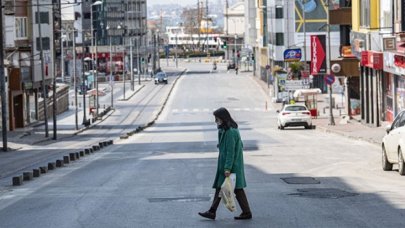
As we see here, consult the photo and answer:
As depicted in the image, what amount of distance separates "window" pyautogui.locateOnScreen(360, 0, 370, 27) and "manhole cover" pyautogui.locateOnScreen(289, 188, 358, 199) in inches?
1507

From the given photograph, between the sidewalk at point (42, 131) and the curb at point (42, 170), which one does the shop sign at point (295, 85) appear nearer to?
the sidewalk at point (42, 131)

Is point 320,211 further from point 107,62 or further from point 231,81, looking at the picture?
point 107,62

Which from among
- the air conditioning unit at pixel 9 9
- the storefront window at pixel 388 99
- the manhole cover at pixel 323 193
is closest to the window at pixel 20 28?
the air conditioning unit at pixel 9 9

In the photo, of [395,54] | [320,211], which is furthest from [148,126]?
[320,211]

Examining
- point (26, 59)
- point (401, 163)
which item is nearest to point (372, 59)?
point (26, 59)

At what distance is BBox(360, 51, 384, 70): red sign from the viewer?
173 feet

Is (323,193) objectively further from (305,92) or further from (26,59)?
(305,92)

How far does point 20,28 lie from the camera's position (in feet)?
250

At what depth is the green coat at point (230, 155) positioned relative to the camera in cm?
1459

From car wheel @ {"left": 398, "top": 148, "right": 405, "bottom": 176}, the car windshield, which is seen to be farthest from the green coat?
the car windshield

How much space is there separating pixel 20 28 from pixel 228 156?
208 ft

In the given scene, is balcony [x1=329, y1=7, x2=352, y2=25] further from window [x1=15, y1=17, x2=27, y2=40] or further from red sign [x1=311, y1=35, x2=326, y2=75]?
window [x1=15, y1=17, x2=27, y2=40]

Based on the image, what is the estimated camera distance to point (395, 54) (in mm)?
48250

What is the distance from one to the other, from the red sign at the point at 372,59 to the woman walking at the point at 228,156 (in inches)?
1522
